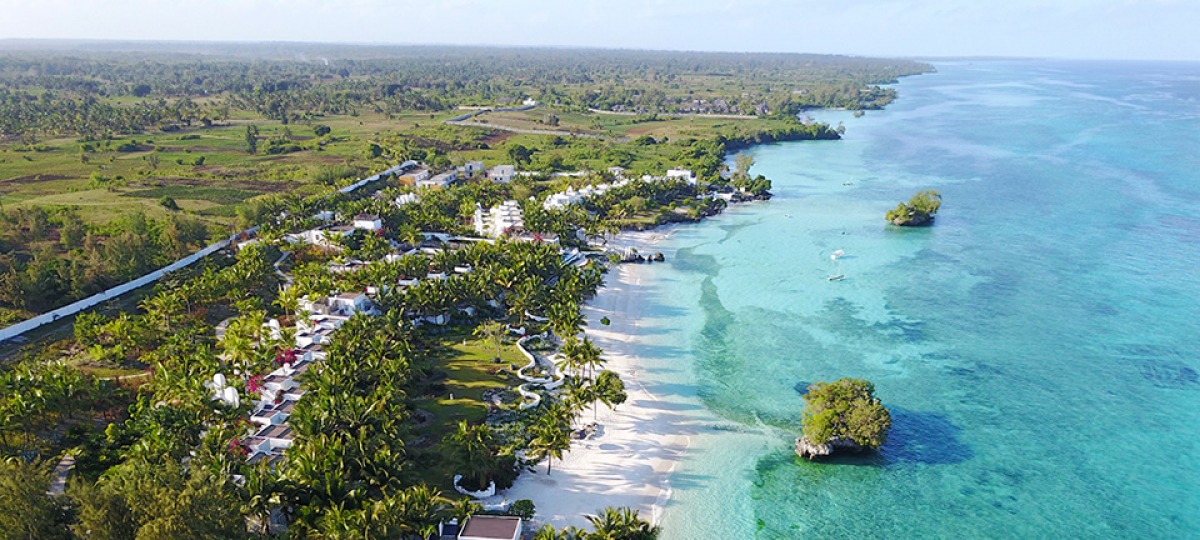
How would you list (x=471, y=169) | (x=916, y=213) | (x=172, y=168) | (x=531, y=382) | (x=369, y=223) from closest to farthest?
(x=531, y=382) → (x=369, y=223) → (x=916, y=213) → (x=471, y=169) → (x=172, y=168)

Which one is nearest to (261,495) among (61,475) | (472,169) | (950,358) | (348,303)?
(61,475)

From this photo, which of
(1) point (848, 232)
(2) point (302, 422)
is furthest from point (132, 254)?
(1) point (848, 232)

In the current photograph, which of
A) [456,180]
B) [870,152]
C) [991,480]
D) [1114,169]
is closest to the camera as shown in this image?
[991,480]

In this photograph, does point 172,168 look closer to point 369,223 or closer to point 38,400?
point 369,223

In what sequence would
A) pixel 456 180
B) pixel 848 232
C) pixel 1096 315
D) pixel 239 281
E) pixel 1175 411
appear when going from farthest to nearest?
pixel 456 180, pixel 848 232, pixel 1096 315, pixel 239 281, pixel 1175 411

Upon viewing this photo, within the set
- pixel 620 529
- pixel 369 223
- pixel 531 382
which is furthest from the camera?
pixel 369 223

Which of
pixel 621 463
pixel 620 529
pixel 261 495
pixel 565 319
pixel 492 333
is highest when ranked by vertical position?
pixel 565 319

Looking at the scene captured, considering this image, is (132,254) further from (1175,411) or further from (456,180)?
(1175,411)

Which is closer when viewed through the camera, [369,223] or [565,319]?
[565,319]

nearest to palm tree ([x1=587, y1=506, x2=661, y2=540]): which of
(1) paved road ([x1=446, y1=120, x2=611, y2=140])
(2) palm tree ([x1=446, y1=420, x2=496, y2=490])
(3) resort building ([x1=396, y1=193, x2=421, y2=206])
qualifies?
(2) palm tree ([x1=446, y1=420, x2=496, y2=490])
